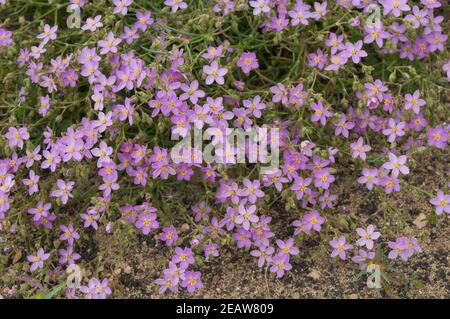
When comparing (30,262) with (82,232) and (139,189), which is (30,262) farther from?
(139,189)

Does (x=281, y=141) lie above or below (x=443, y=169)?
above

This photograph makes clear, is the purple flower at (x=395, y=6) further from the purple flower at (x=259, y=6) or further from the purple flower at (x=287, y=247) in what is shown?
the purple flower at (x=287, y=247)

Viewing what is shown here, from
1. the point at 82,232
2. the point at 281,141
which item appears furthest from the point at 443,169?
the point at 82,232

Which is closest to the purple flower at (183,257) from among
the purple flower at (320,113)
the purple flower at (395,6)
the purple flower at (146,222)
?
the purple flower at (146,222)

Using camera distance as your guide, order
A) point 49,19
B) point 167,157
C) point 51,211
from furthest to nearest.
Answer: point 49,19
point 51,211
point 167,157

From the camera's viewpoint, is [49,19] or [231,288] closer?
[231,288]

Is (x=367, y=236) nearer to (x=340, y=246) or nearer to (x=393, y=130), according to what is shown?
(x=340, y=246)
